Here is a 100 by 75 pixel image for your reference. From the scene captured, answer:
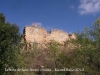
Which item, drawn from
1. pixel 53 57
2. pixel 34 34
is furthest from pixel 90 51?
pixel 34 34

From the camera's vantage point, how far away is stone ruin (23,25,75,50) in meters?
30.4

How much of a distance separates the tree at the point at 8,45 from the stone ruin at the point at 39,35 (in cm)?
1059

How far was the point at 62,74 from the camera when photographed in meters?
22.8

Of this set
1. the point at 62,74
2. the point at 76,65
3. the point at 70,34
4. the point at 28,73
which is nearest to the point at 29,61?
the point at 28,73

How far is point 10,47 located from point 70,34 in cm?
1749

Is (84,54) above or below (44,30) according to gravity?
below

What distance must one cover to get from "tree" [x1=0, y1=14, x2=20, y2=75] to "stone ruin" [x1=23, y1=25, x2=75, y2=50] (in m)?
10.6

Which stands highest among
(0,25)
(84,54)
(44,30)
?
(44,30)

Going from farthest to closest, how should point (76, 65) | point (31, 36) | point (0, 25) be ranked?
point (31, 36) → point (76, 65) → point (0, 25)

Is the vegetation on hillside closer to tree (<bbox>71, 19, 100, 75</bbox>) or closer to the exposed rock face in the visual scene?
tree (<bbox>71, 19, 100, 75</bbox>)

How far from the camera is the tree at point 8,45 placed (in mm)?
18016

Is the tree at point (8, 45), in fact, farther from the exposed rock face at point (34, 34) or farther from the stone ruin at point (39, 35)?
the exposed rock face at point (34, 34)

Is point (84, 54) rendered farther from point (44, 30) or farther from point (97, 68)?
point (44, 30)

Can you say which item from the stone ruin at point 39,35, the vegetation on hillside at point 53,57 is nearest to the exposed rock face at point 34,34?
the stone ruin at point 39,35
